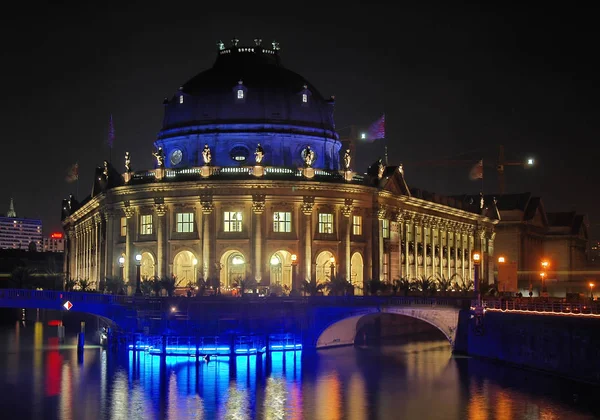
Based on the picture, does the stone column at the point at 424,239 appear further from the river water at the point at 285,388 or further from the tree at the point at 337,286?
the river water at the point at 285,388

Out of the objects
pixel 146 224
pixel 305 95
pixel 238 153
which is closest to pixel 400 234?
pixel 305 95

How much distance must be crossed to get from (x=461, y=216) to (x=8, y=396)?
99.4m

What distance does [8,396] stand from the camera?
8381cm

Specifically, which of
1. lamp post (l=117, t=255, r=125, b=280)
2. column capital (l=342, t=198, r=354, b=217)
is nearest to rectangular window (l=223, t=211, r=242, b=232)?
column capital (l=342, t=198, r=354, b=217)

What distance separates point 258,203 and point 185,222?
8993 mm

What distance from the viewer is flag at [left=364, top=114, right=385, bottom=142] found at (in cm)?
14038

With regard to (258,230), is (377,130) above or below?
above

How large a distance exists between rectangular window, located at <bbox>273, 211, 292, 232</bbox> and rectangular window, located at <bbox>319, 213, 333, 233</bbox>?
3.72 metres

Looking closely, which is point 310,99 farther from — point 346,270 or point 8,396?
point 8,396

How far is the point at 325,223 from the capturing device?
428ft

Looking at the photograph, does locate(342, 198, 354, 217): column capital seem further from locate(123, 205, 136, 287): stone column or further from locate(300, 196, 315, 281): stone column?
locate(123, 205, 136, 287): stone column

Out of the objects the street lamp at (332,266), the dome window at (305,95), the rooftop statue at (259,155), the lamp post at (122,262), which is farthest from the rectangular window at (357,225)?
the lamp post at (122,262)

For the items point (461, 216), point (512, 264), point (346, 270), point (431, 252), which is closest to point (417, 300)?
point (346, 270)

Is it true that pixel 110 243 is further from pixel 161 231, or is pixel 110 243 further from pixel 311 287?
pixel 311 287
